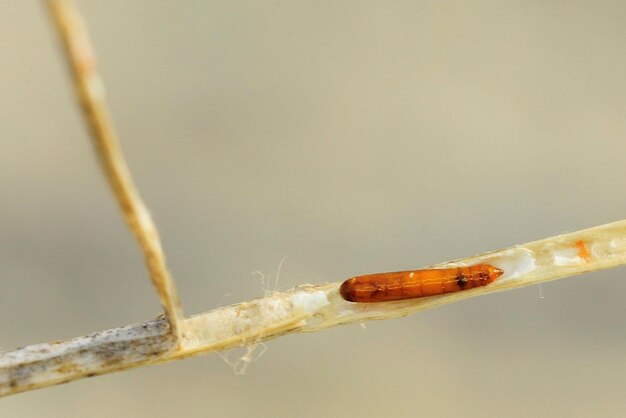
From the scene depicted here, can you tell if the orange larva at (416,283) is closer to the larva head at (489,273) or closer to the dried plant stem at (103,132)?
the larva head at (489,273)

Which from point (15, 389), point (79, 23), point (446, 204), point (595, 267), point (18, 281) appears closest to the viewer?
point (79, 23)

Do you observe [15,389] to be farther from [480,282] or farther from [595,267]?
[595,267]

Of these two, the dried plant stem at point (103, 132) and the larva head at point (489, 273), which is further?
the larva head at point (489, 273)

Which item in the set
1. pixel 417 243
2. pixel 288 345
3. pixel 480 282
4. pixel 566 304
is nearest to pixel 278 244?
pixel 288 345

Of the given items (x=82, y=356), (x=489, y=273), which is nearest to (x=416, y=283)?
(x=489, y=273)

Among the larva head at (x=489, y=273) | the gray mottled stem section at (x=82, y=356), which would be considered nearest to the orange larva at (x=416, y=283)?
the larva head at (x=489, y=273)

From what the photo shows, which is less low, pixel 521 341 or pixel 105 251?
pixel 105 251

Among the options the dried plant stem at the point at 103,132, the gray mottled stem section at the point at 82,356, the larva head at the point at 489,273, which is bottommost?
the larva head at the point at 489,273
